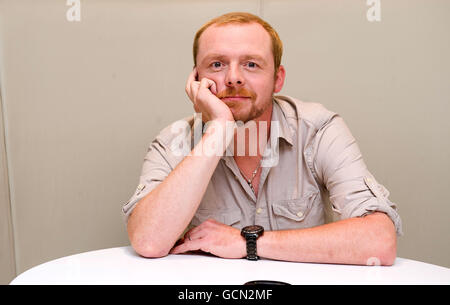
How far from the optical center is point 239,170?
4.43 ft

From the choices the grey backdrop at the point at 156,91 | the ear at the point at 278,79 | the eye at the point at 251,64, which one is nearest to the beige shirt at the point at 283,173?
→ the ear at the point at 278,79

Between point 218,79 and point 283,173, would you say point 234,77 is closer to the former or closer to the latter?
point 218,79

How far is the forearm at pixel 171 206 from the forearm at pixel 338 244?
0.71ft

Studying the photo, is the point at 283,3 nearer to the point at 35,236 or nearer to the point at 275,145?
the point at 275,145

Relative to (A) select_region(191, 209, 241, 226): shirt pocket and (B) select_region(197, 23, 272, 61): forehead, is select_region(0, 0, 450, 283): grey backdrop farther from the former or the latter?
(A) select_region(191, 209, 241, 226): shirt pocket

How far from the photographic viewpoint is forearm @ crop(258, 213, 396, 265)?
97 cm

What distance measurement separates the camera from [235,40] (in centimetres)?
128

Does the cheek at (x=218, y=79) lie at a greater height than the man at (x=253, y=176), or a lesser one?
greater

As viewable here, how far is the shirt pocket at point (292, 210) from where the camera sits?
1.32 m

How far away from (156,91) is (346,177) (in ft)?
3.23

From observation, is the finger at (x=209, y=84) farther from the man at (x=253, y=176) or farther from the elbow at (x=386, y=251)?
the elbow at (x=386, y=251)

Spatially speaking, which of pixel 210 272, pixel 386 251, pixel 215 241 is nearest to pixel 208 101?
pixel 215 241

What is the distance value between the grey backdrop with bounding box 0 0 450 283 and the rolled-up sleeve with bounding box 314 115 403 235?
556 mm
